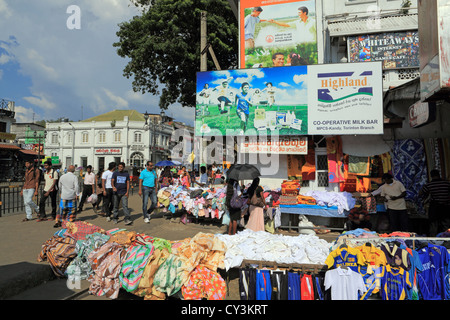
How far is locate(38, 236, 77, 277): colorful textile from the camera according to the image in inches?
170

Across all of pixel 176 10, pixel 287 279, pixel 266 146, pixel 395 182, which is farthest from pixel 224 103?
pixel 176 10

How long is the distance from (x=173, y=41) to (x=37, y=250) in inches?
533

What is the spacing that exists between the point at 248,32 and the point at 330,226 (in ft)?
28.5

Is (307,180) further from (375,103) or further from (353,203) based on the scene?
(375,103)

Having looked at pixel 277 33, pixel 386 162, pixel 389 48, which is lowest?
pixel 386 162

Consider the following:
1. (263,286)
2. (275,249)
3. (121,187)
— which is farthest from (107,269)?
(121,187)

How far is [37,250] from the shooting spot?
17.9 feet

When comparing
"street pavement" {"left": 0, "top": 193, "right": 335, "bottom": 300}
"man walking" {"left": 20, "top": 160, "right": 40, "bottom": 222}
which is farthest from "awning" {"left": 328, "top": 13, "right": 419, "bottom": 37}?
"man walking" {"left": 20, "top": 160, "right": 40, "bottom": 222}

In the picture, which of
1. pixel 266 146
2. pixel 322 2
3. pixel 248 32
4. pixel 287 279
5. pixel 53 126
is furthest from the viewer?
pixel 53 126

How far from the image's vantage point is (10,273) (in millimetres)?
3873

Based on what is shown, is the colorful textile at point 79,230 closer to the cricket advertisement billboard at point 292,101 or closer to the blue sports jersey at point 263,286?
the blue sports jersey at point 263,286

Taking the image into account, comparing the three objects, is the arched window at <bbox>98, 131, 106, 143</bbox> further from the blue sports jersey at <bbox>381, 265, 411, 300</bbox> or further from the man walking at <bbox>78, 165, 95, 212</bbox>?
the blue sports jersey at <bbox>381, 265, 411, 300</bbox>

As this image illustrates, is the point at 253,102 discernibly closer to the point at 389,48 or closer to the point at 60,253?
the point at 389,48

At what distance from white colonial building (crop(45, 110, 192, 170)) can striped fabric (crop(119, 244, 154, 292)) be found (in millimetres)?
41840
